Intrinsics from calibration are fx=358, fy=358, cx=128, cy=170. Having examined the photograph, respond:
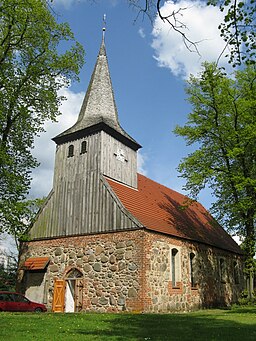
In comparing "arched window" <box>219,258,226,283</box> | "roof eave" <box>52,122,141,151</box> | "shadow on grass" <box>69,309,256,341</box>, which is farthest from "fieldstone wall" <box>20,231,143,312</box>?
"arched window" <box>219,258,226,283</box>

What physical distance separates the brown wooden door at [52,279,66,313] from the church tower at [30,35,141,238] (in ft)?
8.66

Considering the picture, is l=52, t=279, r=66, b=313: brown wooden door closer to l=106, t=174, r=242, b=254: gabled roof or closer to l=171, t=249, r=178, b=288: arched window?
l=106, t=174, r=242, b=254: gabled roof

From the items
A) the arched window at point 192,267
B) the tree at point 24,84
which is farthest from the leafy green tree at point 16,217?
the arched window at point 192,267

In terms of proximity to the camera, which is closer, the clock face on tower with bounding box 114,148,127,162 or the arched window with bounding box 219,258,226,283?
the clock face on tower with bounding box 114,148,127,162

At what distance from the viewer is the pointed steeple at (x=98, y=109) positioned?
20578mm

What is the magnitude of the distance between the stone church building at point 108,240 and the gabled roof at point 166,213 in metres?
0.09

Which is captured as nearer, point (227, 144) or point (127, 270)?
point (127, 270)

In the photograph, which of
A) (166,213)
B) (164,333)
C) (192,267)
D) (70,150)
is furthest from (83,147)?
(164,333)

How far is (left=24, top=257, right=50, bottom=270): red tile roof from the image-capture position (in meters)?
18.9

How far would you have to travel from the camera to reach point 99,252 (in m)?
17.4

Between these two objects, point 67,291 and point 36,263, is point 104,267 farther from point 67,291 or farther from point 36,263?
point 36,263

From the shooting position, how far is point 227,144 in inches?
830

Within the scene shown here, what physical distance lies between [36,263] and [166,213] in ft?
25.7

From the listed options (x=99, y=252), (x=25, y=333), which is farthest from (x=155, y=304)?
(x=25, y=333)
